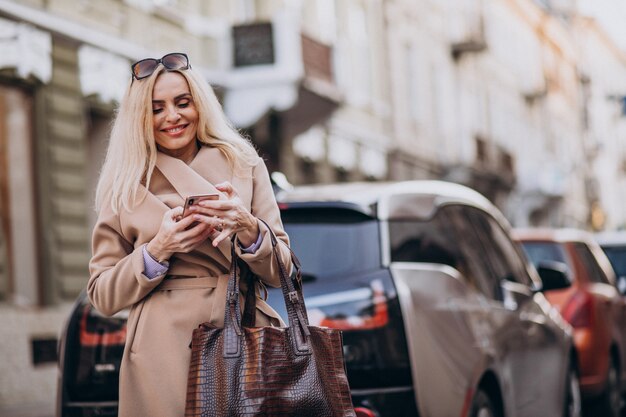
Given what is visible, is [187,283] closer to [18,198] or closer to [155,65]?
[155,65]

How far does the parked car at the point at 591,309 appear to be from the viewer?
10625 millimetres

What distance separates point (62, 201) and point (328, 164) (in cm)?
1108

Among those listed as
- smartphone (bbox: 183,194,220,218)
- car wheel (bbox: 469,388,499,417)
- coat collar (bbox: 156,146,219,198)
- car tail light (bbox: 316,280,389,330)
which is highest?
coat collar (bbox: 156,146,219,198)

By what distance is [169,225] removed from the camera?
12.2 ft

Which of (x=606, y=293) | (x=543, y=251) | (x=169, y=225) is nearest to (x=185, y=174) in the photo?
(x=169, y=225)

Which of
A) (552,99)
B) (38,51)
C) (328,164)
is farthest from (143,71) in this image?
(552,99)

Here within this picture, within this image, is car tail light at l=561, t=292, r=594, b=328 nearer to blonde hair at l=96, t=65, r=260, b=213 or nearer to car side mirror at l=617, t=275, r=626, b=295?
car side mirror at l=617, t=275, r=626, b=295

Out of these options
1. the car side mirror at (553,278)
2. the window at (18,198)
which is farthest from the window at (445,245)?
the window at (18,198)

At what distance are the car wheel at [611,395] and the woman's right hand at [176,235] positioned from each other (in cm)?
755

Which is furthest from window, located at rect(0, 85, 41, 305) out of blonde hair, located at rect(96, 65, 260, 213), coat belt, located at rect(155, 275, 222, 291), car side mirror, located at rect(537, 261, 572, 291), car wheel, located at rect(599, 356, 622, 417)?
coat belt, located at rect(155, 275, 222, 291)

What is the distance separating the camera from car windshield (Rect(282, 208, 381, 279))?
18.7ft

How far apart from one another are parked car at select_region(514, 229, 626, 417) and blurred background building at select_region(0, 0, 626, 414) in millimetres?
5906

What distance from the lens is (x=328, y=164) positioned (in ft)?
86.5

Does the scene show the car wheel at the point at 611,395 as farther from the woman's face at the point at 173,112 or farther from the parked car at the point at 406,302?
the woman's face at the point at 173,112
